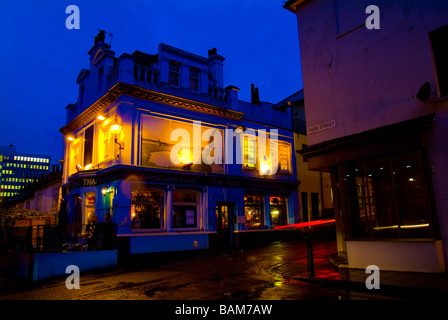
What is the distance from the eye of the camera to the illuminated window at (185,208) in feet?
58.9

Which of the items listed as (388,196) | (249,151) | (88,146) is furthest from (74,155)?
(388,196)

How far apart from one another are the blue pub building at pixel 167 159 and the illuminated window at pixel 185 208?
53 millimetres

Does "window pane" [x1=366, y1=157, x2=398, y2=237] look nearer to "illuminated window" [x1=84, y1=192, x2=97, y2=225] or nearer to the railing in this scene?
the railing

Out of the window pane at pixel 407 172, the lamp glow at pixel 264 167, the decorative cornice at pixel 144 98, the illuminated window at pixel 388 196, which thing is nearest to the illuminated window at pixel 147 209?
the decorative cornice at pixel 144 98

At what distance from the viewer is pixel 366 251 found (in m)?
9.56

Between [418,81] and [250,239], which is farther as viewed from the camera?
[250,239]

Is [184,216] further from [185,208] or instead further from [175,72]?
[175,72]

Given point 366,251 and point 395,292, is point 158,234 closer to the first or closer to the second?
point 366,251

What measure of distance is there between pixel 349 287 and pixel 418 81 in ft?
19.5

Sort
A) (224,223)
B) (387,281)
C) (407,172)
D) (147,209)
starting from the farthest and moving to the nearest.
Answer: (224,223)
(147,209)
(407,172)
(387,281)

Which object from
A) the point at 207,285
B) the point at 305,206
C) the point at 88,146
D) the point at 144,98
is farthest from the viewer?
the point at 305,206

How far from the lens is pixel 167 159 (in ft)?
58.4

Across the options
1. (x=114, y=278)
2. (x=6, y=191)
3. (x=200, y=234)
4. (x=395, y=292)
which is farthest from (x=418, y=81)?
(x=6, y=191)

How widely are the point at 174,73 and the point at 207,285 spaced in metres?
13.4
